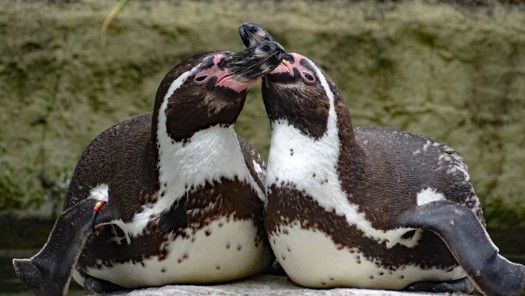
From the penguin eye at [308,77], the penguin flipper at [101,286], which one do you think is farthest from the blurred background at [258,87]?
the penguin eye at [308,77]

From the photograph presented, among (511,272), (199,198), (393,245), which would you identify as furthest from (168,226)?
(511,272)

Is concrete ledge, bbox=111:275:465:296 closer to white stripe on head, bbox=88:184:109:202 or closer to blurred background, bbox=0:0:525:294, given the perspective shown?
white stripe on head, bbox=88:184:109:202

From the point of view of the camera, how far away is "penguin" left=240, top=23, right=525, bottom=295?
3.60 m

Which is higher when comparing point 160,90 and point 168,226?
point 160,90

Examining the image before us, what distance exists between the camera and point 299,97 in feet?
12.1

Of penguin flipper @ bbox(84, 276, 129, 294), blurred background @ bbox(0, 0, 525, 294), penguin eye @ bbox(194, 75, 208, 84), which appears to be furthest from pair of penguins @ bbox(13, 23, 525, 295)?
blurred background @ bbox(0, 0, 525, 294)

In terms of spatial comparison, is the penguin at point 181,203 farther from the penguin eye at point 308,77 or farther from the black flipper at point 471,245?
the black flipper at point 471,245

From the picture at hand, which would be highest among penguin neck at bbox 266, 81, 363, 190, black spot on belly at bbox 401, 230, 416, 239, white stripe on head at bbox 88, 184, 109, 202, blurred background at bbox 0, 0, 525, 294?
penguin neck at bbox 266, 81, 363, 190

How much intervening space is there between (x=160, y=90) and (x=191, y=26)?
101 inches

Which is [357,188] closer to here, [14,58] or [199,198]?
[199,198]

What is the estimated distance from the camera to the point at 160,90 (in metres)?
3.74

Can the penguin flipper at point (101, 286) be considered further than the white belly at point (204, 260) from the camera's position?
Yes

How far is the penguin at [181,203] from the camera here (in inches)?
144

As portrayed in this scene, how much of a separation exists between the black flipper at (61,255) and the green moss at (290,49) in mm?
2431
